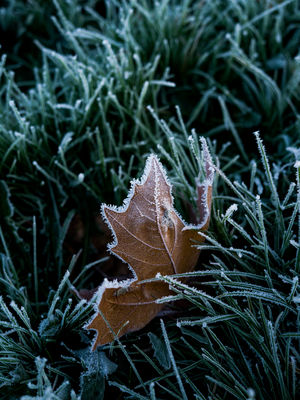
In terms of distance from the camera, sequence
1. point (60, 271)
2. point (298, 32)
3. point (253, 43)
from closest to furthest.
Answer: point (60, 271) → point (253, 43) → point (298, 32)

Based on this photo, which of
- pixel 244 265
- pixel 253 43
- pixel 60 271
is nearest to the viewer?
pixel 244 265

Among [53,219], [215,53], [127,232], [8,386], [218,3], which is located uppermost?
[218,3]

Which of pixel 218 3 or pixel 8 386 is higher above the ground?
pixel 218 3

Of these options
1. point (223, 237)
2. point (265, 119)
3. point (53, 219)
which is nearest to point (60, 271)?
point (53, 219)

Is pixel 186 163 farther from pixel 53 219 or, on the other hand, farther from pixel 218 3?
pixel 218 3

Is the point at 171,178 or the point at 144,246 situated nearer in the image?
the point at 144,246
